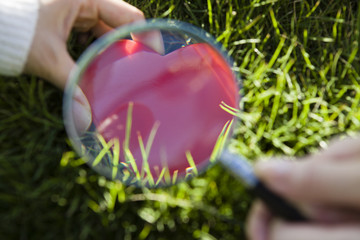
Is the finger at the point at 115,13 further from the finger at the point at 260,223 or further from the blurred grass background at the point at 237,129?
the finger at the point at 260,223

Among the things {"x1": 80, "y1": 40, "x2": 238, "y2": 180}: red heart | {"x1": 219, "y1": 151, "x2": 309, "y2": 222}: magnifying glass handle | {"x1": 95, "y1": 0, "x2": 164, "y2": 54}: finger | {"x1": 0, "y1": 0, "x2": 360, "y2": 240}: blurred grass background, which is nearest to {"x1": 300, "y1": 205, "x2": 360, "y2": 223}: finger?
{"x1": 219, "y1": 151, "x2": 309, "y2": 222}: magnifying glass handle

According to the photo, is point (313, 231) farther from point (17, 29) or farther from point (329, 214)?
point (17, 29)

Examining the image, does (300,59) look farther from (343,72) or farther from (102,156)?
(102,156)

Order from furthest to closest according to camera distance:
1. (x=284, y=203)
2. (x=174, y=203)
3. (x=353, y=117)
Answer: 1. (x=353, y=117)
2. (x=174, y=203)
3. (x=284, y=203)

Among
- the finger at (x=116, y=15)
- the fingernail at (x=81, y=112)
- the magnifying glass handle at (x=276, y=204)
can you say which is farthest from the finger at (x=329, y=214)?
the finger at (x=116, y=15)

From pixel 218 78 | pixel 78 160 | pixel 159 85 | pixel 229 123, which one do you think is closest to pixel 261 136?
pixel 229 123

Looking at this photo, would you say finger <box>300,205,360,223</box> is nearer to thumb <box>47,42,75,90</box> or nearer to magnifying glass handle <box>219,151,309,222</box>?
magnifying glass handle <box>219,151,309,222</box>
